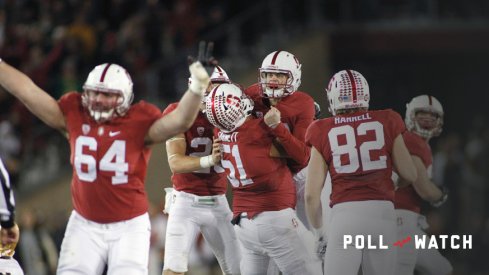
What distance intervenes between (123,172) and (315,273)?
1625mm

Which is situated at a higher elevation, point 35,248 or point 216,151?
point 216,151

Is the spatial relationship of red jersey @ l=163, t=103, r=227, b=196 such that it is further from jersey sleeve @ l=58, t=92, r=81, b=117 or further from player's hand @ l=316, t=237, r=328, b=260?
jersey sleeve @ l=58, t=92, r=81, b=117

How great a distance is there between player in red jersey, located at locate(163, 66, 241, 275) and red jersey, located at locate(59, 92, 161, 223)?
42.0 inches

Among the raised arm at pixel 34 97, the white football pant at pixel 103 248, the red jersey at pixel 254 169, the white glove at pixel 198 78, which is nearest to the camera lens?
the white glove at pixel 198 78

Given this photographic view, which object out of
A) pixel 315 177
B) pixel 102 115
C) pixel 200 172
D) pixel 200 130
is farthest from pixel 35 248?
pixel 315 177

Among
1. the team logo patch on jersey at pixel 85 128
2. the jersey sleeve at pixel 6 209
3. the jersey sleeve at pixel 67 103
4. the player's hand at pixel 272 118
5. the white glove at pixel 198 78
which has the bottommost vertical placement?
the jersey sleeve at pixel 6 209

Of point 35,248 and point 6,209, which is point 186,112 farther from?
point 35,248

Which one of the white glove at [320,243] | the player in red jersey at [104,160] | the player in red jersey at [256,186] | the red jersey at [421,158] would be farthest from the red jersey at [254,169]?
the red jersey at [421,158]

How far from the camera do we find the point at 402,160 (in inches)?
299

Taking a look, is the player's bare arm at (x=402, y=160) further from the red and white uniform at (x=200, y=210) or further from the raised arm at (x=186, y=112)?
the red and white uniform at (x=200, y=210)

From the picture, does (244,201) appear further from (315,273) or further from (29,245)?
(29,245)

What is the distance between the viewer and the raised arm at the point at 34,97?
7.37 m

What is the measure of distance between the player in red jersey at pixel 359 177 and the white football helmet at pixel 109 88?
1.29m

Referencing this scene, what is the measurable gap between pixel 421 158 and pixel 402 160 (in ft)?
3.94
